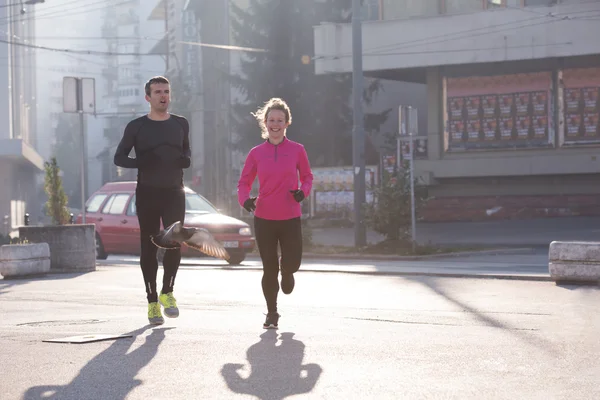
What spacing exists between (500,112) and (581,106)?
286cm

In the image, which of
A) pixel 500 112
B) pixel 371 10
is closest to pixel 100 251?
pixel 500 112

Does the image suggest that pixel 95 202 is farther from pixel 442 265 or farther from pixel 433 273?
pixel 433 273

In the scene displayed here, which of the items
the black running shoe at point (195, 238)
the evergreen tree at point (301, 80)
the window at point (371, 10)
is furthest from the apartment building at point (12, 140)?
the black running shoe at point (195, 238)

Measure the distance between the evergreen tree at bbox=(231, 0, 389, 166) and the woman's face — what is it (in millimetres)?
38696

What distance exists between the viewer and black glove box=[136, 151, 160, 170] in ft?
31.7

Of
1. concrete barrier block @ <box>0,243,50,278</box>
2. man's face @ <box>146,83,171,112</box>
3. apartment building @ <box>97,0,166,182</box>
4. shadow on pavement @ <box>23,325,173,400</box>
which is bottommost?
concrete barrier block @ <box>0,243,50,278</box>

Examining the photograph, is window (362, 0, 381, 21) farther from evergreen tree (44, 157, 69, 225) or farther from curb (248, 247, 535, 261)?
evergreen tree (44, 157, 69, 225)

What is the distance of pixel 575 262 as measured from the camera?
1421 centimetres

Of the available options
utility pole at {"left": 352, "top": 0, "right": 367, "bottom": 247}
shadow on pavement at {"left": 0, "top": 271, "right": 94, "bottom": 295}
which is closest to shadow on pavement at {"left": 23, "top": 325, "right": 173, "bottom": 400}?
shadow on pavement at {"left": 0, "top": 271, "right": 94, "bottom": 295}

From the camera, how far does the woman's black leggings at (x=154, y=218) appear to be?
964 centimetres

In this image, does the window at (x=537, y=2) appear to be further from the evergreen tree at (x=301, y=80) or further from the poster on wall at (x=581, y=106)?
the evergreen tree at (x=301, y=80)

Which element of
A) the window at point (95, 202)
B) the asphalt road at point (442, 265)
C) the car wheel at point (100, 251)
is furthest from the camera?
the window at point (95, 202)

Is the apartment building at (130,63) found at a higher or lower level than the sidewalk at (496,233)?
higher

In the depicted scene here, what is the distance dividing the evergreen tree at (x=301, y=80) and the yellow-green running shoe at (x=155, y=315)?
1527 inches
